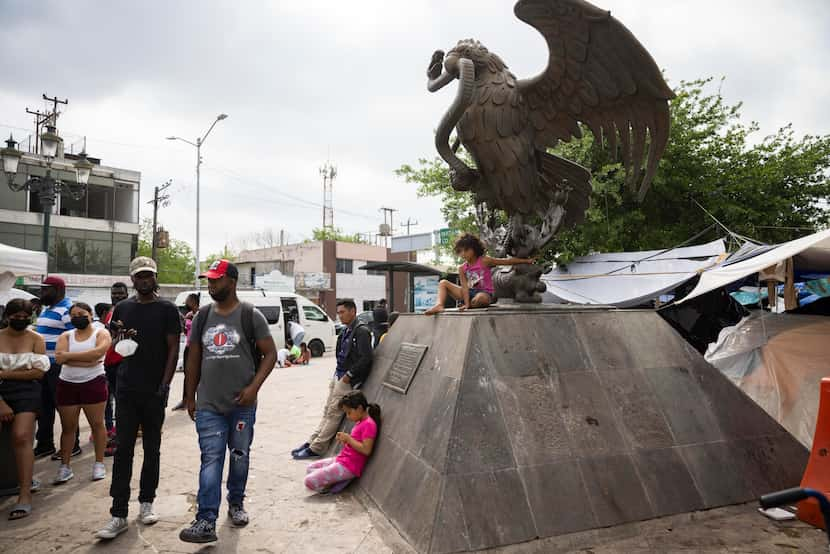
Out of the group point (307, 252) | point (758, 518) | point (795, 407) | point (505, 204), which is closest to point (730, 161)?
point (795, 407)

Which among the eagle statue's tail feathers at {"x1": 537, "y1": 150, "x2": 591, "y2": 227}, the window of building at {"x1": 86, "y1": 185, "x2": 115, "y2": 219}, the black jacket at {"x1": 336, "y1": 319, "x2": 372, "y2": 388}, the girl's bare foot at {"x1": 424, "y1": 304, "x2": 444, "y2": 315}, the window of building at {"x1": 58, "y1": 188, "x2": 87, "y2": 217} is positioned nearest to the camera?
the girl's bare foot at {"x1": 424, "y1": 304, "x2": 444, "y2": 315}

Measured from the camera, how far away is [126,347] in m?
3.51

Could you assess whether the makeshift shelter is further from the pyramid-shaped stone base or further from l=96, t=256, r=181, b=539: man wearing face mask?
the pyramid-shaped stone base

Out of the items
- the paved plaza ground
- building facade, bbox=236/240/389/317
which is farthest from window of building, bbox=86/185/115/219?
the paved plaza ground

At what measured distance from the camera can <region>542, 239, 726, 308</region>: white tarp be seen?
10.9 m

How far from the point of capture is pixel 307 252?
120ft

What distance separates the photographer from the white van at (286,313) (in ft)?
47.9

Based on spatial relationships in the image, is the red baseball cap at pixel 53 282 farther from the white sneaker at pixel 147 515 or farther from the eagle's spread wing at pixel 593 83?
the eagle's spread wing at pixel 593 83

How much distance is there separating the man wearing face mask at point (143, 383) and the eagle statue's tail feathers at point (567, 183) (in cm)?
383

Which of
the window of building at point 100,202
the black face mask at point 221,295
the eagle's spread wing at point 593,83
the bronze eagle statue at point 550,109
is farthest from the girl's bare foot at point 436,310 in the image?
the window of building at point 100,202

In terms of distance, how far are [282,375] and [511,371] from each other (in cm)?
944

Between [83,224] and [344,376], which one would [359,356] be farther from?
[83,224]

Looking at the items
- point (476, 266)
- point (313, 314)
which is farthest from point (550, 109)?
point (313, 314)

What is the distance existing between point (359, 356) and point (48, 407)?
3.53 m
